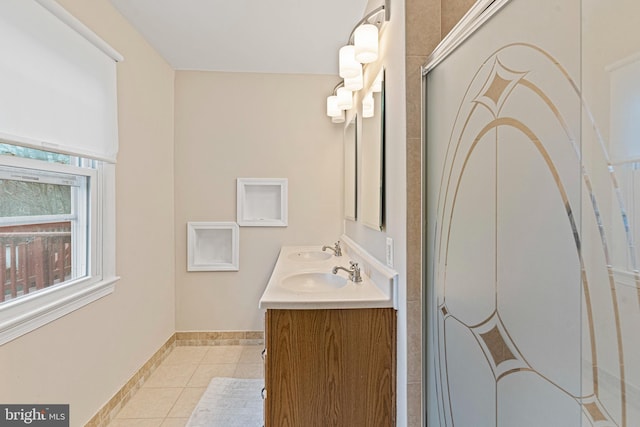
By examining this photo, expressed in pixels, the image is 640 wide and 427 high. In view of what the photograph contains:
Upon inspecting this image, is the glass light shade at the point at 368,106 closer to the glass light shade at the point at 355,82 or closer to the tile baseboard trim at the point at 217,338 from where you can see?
the glass light shade at the point at 355,82

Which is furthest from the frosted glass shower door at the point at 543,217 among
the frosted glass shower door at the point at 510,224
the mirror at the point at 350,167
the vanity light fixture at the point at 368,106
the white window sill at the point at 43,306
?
the white window sill at the point at 43,306

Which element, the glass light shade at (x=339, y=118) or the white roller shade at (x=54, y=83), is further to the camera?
the glass light shade at (x=339, y=118)

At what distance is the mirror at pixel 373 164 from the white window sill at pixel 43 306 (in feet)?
5.39

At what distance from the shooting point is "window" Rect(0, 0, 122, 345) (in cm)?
128

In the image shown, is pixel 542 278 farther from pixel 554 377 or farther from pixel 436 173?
pixel 436 173

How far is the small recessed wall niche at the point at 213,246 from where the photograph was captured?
9.39 ft

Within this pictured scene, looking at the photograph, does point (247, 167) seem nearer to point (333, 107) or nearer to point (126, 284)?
point (333, 107)

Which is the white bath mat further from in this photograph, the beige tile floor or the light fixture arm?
the light fixture arm

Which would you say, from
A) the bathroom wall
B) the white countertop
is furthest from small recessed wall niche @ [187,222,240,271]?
the white countertop

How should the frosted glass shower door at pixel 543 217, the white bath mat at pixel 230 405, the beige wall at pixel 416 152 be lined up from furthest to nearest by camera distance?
the white bath mat at pixel 230 405
the beige wall at pixel 416 152
the frosted glass shower door at pixel 543 217

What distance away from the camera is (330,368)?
4.50 feet

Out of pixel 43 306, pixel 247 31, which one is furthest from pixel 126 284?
pixel 247 31

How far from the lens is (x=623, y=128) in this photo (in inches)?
18.1

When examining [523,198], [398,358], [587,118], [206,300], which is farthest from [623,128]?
[206,300]
